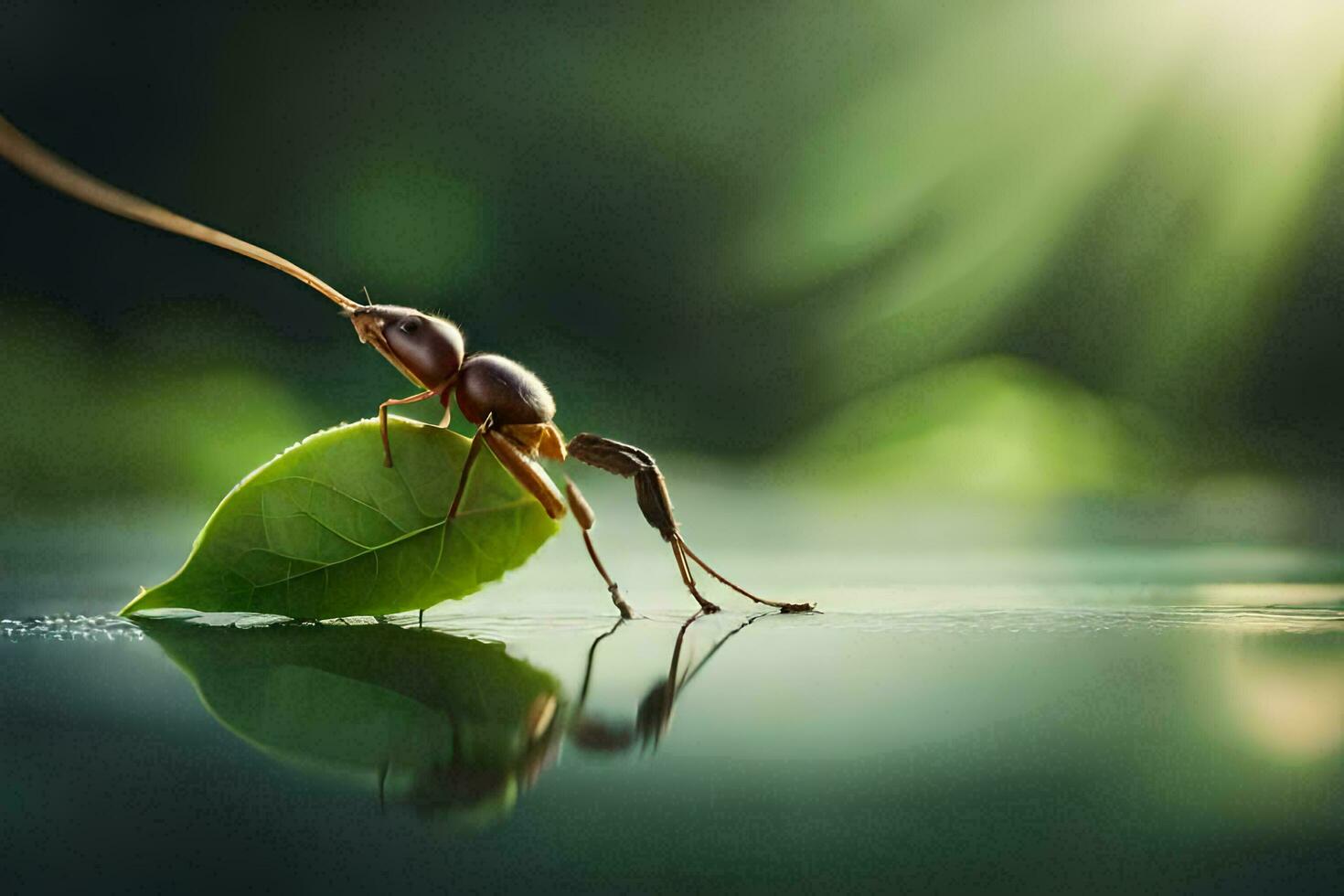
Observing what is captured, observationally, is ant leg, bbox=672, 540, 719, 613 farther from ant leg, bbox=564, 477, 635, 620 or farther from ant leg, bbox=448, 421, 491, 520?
ant leg, bbox=448, 421, 491, 520

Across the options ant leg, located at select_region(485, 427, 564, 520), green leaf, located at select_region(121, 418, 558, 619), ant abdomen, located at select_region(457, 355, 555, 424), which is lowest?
green leaf, located at select_region(121, 418, 558, 619)

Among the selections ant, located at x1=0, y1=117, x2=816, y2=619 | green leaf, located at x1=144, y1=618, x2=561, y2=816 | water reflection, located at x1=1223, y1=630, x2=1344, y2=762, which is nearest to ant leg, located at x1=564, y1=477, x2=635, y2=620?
Result: ant, located at x1=0, y1=117, x2=816, y2=619

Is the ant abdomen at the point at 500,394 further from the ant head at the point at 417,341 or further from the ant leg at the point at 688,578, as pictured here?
the ant leg at the point at 688,578

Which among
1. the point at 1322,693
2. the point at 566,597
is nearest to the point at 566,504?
the point at 566,597

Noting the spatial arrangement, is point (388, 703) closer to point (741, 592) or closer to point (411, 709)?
point (411, 709)

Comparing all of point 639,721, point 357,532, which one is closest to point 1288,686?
point 639,721
